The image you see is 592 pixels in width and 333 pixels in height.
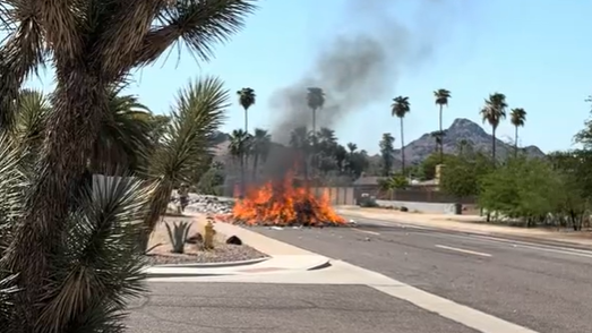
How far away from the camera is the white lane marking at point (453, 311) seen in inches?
439

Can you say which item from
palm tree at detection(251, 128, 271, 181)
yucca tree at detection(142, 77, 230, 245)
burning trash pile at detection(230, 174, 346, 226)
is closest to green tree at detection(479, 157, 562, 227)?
burning trash pile at detection(230, 174, 346, 226)

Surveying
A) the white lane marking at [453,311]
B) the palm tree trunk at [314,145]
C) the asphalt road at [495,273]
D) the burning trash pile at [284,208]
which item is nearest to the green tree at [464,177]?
the palm tree trunk at [314,145]

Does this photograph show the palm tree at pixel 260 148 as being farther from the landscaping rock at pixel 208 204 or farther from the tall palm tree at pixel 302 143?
the landscaping rock at pixel 208 204

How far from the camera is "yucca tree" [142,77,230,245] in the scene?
5.42 m

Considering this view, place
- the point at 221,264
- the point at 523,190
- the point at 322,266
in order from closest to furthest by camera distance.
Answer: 1. the point at 221,264
2. the point at 322,266
3. the point at 523,190

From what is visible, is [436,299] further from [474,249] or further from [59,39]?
[474,249]

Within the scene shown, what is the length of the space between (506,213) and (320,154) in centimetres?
1398

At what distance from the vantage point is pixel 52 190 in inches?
173

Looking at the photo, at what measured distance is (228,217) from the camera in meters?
49.1

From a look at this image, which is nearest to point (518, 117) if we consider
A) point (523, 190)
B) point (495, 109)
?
point (495, 109)

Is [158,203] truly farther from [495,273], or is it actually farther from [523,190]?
[523,190]

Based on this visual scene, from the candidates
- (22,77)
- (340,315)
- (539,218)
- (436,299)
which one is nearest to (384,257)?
(436,299)

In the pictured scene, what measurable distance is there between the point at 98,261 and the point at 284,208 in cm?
4051

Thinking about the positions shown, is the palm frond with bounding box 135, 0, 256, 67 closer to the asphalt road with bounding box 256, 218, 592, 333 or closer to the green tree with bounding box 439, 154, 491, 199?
the asphalt road with bounding box 256, 218, 592, 333
